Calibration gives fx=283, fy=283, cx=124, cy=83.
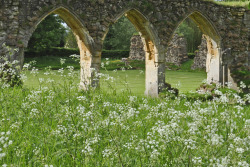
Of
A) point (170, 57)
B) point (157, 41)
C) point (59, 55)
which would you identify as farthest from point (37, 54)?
point (157, 41)

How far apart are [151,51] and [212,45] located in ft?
8.91

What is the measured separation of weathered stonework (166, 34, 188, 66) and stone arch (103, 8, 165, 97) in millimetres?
13430

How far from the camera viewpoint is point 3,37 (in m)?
6.39

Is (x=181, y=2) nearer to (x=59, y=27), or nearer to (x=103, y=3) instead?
(x=103, y=3)

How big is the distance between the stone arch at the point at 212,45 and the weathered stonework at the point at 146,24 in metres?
0.03

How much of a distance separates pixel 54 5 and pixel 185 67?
16.1 metres

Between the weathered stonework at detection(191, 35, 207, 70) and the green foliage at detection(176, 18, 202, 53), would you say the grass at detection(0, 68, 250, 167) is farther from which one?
the green foliage at detection(176, 18, 202, 53)

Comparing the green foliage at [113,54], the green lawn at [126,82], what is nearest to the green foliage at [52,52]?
the green foliage at [113,54]

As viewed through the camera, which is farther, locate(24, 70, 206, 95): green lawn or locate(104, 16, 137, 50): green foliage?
locate(104, 16, 137, 50): green foliage

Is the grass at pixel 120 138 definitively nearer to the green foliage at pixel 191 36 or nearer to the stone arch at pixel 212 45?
the stone arch at pixel 212 45

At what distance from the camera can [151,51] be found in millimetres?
8812

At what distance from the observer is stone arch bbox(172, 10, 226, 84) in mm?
9727

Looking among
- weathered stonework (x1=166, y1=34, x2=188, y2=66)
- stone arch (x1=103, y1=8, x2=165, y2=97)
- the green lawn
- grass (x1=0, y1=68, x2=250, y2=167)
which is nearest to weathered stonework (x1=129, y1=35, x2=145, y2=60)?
weathered stonework (x1=166, y1=34, x2=188, y2=66)

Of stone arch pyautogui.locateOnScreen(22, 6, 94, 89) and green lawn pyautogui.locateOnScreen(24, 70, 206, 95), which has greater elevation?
stone arch pyautogui.locateOnScreen(22, 6, 94, 89)
